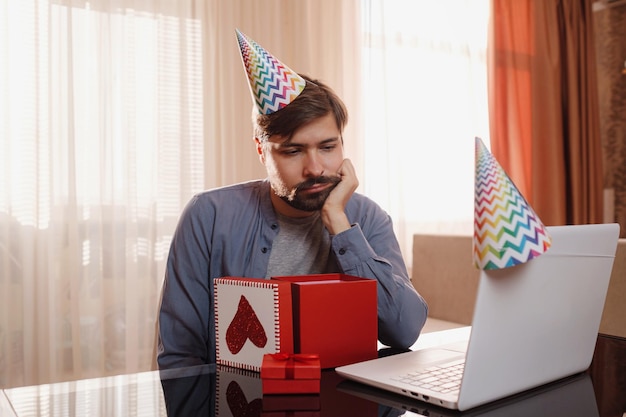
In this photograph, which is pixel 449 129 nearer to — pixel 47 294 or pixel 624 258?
pixel 624 258

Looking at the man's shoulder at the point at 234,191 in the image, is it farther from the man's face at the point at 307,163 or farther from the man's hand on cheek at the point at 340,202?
the man's hand on cheek at the point at 340,202

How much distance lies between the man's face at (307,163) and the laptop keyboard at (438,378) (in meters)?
0.62

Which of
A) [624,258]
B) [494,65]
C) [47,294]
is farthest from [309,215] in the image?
[494,65]

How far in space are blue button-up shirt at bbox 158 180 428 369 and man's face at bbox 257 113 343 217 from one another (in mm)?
91

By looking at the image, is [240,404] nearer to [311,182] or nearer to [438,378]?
[438,378]

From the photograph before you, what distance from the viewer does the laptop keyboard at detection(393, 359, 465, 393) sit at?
0.76 meters

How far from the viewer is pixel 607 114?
4.44 m

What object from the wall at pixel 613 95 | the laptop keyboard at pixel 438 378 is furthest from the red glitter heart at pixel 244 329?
the wall at pixel 613 95

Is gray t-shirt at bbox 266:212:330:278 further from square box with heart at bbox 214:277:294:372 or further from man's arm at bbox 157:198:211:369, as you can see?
square box with heart at bbox 214:277:294:372

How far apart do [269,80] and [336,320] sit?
463 millimetres

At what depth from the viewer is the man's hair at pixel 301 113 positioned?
1361mm

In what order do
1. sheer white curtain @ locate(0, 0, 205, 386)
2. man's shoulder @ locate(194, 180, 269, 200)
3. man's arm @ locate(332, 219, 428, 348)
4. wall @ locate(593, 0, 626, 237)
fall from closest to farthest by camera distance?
man's arm @ locate(332, 219, 428, 348) < man's shoulder @ locate(194, 180, 269, 200) < sheer white curtain @ locate(0, 0, 205, 386) < wall @ locate(593, 0, 626, 237)

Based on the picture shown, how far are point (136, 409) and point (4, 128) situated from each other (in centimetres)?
208

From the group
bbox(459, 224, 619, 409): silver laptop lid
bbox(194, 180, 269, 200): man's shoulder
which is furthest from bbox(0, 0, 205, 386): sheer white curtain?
bbox(459, 224, 619, 409): silver laptop lid
